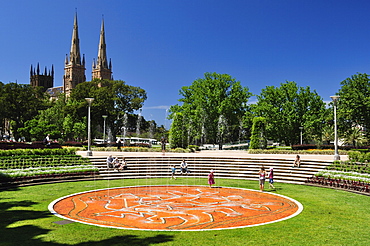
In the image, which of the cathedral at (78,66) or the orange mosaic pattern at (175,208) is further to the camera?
the cathedral at (78,66)

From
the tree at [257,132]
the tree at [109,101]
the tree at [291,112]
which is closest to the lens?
the tree at [257,132]

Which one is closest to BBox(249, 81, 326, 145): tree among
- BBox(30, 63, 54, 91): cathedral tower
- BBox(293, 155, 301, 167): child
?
BBox(293, 155, 301, 167): child

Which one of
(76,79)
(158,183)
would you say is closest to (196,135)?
(158,183)

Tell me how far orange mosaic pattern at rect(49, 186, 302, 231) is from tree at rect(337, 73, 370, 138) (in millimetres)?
32742

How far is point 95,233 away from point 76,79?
151 meters

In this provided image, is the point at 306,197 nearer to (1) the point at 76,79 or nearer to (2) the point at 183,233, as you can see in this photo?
(2) the point at 183,233

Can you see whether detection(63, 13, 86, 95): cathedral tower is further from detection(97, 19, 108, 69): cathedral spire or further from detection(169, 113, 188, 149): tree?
detection(169, 113, 188, 149): tree

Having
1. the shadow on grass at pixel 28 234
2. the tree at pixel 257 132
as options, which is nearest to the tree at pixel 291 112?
the tree at pixel 257 132

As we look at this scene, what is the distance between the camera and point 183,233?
→ 32.1 feet

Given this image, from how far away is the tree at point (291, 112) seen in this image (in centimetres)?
5084

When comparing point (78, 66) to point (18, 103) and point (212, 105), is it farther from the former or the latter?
point (212, 105)

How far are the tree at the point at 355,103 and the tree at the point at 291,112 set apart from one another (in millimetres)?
4370

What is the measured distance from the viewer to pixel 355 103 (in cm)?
4394

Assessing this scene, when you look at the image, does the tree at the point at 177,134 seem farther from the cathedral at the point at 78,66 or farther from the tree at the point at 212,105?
the cathedral at the point at 78,66
